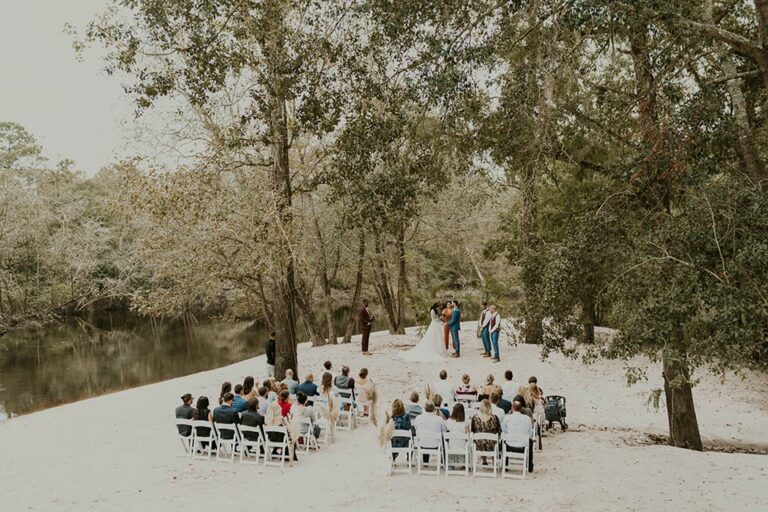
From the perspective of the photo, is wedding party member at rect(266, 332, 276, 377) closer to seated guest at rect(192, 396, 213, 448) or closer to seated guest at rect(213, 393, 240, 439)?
seated guest at rect(192, 396, 213, 448)

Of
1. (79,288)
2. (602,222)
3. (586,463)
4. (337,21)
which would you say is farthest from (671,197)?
(79,288)

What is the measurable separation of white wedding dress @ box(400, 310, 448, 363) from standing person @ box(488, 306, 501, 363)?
5.78 feet

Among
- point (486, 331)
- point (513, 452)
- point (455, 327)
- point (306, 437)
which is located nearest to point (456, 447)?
point (513, 452)

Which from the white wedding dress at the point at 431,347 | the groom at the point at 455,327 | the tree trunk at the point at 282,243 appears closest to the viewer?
the tree trunk at the point at 282,243

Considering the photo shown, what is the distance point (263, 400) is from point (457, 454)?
3937 mm

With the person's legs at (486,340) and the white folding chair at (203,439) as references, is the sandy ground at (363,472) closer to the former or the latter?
the white folding chair at (203,439)

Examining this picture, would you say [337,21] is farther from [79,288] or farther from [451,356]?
[79,288]

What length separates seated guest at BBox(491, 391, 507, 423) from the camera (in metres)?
11.1

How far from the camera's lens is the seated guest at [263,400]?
11.7 m

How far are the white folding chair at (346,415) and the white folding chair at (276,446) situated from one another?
213cm

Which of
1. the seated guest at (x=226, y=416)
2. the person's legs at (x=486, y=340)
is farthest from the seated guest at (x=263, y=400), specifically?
the person's legs at (x=486, y=340)

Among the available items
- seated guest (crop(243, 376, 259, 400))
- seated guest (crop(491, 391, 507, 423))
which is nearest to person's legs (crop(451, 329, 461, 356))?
seated guest (crop(491, 391, 507, 423))

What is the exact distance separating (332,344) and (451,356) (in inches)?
249

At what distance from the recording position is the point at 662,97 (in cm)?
909
